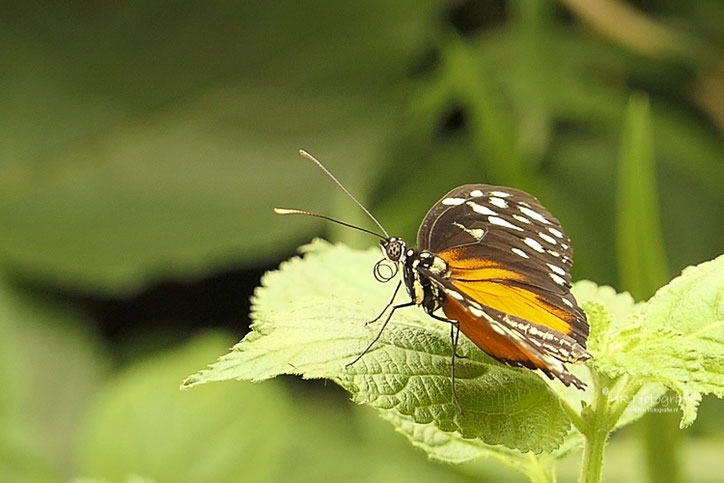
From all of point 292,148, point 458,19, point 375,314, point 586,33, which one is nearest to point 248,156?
point 292,148

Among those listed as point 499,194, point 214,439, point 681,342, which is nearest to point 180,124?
point 214,439

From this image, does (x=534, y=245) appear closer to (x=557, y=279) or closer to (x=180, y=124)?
(x=557, y=279)

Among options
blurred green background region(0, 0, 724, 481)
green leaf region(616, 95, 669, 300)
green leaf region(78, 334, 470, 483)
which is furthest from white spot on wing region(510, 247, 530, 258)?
blurred green background region(0, 0, 724, 481)

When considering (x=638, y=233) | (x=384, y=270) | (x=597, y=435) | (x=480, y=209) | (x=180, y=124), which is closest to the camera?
(x=597, y=435)

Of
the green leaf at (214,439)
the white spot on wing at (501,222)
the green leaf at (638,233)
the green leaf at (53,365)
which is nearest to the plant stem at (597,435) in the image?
the white spot on wing at (501,222)

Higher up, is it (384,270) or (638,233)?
(638,233)

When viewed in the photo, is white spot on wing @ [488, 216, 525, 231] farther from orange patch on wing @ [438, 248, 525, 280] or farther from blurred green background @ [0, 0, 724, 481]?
blurred green background @ [0, 0, 724, 481]

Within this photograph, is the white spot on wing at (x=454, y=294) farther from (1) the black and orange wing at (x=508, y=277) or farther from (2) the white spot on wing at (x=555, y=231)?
(2) the white spot on wing at (x=555, y=231)
